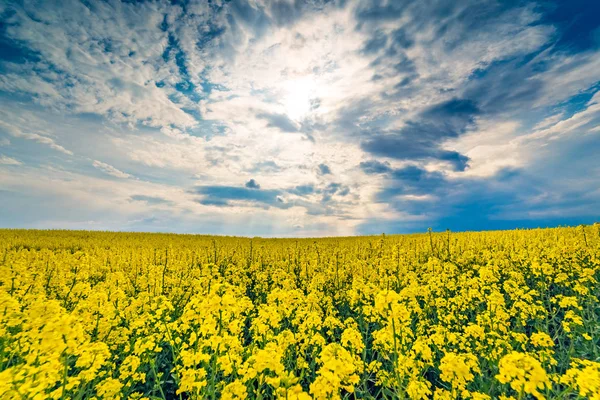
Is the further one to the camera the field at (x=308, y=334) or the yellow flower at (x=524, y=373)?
the field at (x=308, y=334)

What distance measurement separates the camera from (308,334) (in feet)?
19.0

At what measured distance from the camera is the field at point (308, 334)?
3.60 metres

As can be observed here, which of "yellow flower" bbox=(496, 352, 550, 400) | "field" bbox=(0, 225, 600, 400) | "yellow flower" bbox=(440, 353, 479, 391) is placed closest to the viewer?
"yellow flower" bbox=(496, 352, 550, 400)

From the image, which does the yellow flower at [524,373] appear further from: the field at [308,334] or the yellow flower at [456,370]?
the yellow flower at [456,370]

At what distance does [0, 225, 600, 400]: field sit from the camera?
142 inches

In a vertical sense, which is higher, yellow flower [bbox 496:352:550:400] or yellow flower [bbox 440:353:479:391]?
yellow flower [bbox 496:352:550:400]

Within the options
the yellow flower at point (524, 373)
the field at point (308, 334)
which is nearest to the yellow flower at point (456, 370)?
the field at point (308, 334)

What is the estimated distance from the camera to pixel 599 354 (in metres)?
6.74

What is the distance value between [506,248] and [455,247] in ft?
7.65

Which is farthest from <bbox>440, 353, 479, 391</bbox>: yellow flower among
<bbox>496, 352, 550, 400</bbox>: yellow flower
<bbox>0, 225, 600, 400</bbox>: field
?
<bbox>496, 352, 550, 400</bbox>: yellow flower

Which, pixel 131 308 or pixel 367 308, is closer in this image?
pixel 367 308

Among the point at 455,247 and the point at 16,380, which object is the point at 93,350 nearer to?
the point at 16,380

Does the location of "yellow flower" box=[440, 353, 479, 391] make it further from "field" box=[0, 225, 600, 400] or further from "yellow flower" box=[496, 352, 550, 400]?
"yellow flower" box=[496, 352, 550, 400]

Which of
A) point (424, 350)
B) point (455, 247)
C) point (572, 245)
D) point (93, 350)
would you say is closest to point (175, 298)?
point (93, 350)
